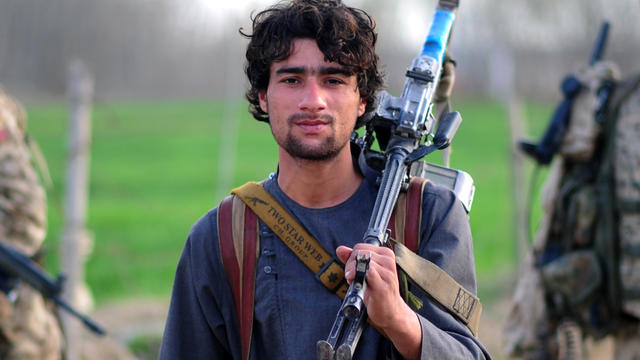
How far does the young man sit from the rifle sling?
31 mm

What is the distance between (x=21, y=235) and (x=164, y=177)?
16.4m

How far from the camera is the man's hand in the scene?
6.98 feet

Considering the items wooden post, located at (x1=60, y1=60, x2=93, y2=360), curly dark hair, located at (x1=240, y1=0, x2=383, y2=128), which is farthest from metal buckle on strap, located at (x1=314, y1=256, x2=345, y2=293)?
wooden post, located at (x1=60, y1=60, x2=93, y2=360)

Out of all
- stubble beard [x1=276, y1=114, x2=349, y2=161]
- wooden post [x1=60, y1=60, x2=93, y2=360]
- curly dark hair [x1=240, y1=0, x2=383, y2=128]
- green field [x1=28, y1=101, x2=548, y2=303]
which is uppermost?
curly dark hair [x1=240, y1=0, x2=383, y2=128]

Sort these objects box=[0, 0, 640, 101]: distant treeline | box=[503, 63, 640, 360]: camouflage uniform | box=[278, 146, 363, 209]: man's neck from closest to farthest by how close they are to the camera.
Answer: box=[278, 146, 363, 209]: man's neck, box=[503, 63, 640, 360]: camouflage uniform, box=[0, 0, 640, 101]: distant treeline

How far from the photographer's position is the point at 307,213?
2.59 meters

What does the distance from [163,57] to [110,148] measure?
11.2 ft

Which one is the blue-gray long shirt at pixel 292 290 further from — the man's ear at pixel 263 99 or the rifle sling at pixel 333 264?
the man's ear at pixel 263 99

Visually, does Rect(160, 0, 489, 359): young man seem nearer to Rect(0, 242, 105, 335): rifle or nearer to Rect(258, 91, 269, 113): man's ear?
Rect(258, 91, 269, 113): man's ear

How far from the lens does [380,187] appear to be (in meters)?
2.45

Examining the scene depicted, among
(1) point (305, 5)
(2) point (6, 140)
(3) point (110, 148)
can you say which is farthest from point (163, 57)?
(1) point (305, 5)

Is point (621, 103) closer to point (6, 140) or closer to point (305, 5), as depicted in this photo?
point (305, 5)

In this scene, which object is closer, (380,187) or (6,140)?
(380,187)

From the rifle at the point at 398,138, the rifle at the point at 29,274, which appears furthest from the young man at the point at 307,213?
the rifle at the point at 29,274
